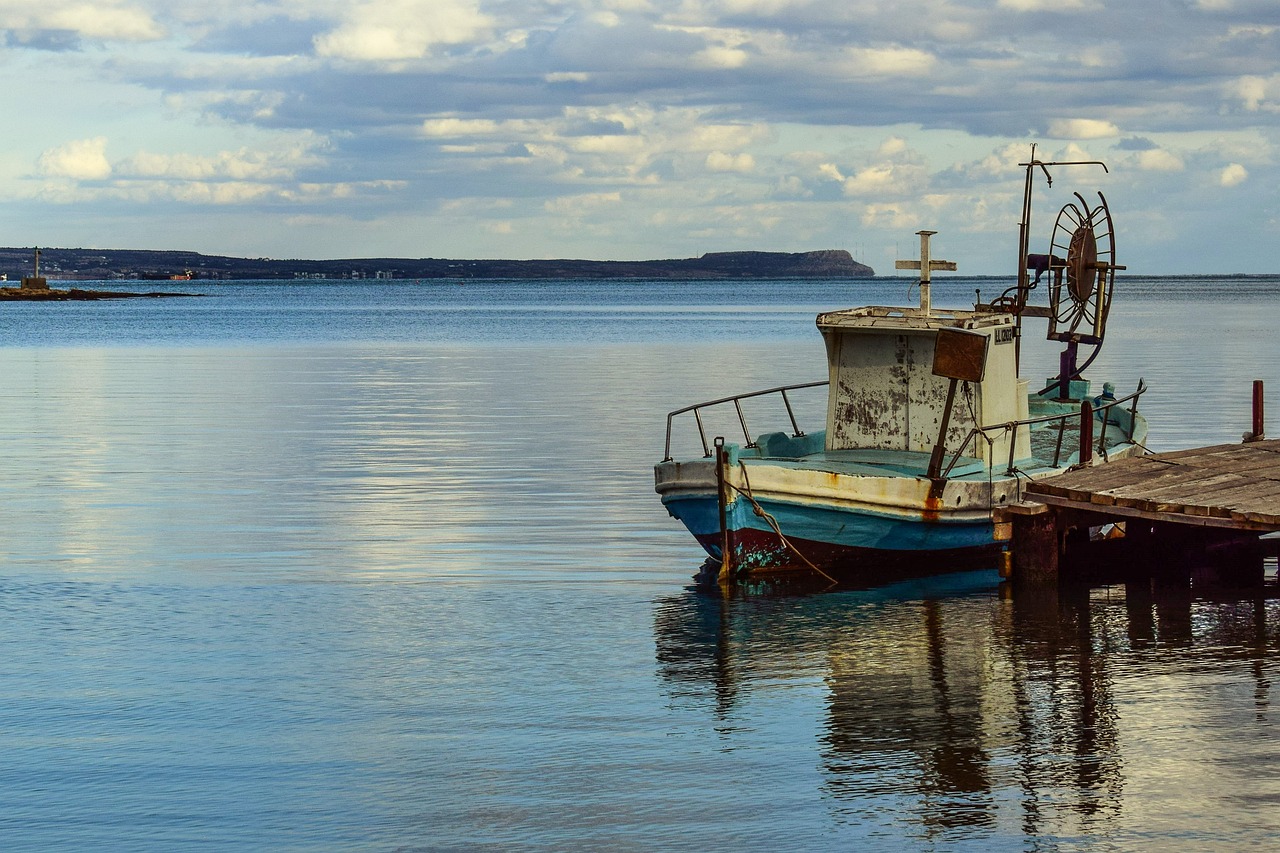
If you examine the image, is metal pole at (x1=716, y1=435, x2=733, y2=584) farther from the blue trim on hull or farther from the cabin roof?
the cabin roof

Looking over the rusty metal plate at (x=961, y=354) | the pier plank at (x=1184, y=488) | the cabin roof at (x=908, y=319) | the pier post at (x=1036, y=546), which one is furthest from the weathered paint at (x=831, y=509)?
the cabin roof at (x=908, y=319)

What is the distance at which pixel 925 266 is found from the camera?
22.2 metres

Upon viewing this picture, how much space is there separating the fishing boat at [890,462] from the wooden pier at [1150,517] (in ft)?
2.35

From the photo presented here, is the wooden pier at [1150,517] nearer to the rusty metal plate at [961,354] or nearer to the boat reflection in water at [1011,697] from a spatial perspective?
the boat reflection in water at [1011,697]

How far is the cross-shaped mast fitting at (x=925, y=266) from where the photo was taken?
22016mm

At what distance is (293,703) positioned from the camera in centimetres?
1492

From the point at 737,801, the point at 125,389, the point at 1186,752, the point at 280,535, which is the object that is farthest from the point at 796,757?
the point at 125,389

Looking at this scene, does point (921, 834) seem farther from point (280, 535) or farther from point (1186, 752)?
point (280, 535)

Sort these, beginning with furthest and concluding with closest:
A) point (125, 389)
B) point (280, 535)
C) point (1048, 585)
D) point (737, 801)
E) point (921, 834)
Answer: point (125, 389) → point (280, 535) → point (1048, 585) → point (737, 801) → point (921, 834)

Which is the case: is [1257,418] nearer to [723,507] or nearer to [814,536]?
[814,536]

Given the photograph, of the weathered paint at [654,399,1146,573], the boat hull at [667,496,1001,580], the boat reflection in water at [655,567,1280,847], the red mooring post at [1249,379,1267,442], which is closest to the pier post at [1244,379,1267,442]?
the red mooring post at [1249,379,1267,442]

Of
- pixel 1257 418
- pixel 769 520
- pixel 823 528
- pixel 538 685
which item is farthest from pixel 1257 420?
pixel 538 685

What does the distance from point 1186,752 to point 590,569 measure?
962 cm

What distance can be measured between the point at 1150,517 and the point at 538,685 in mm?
7604
